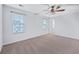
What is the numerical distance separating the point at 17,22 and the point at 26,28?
0.72ft

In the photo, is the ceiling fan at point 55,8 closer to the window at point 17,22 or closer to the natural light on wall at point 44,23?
the natural light on wall at point 44,23

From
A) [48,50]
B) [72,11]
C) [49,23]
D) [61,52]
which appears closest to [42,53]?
[48,50]

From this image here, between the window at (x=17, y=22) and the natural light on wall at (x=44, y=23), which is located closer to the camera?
the window at (x=17, y=22)

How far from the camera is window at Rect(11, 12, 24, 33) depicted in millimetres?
2263

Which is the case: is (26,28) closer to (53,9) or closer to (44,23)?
→ (44,23)

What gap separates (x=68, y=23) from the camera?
234 centimetres

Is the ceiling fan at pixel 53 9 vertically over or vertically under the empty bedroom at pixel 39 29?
over

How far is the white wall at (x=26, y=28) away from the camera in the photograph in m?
2.22

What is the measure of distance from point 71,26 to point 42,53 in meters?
0.81

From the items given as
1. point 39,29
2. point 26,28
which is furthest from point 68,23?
point 26,28

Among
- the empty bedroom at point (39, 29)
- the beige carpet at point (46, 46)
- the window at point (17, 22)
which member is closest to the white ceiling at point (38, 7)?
the empty bedroom at point (39, 29)

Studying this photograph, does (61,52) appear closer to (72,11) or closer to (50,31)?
(50,31)

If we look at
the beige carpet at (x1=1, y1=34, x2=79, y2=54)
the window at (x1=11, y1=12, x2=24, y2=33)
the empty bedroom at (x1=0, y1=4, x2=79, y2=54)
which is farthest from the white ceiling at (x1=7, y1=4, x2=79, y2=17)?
the beige carpet at (x1=1, y1=34, x2=79, y2=54)
